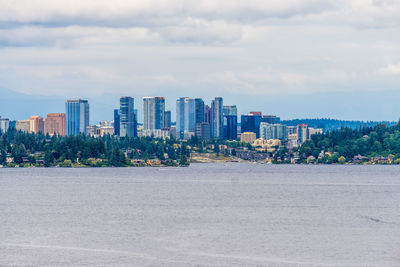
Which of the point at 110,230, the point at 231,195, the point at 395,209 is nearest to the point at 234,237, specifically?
the point at 110,230

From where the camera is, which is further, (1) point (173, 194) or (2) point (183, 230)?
(1) point (173, 194)

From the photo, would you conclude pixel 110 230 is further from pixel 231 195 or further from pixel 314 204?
pixel 231 195

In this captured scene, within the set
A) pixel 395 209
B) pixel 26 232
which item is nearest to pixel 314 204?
pixel 395 209

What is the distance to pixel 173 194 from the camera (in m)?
184

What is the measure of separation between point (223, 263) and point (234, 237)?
66.0 ft

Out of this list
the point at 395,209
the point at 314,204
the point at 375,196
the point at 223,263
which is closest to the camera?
the point at 223,263

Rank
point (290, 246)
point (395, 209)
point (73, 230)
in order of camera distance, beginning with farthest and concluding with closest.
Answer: point (395, 209) < point (73, 230) < point (290, 246)

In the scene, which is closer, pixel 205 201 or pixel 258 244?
pixel 258 244

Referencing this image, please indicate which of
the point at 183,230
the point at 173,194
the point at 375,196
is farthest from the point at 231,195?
the point at 183,230

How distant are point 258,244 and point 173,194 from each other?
9411cm

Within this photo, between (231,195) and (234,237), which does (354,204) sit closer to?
(231,195)

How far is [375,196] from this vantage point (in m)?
176

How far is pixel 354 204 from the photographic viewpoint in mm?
150750

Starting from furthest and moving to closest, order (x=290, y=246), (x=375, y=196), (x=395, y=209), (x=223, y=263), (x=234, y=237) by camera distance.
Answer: (x=375, y=196), (x=395, y=209), (x=234, y=237), (x=290, y=246), (x=223, y=263)
